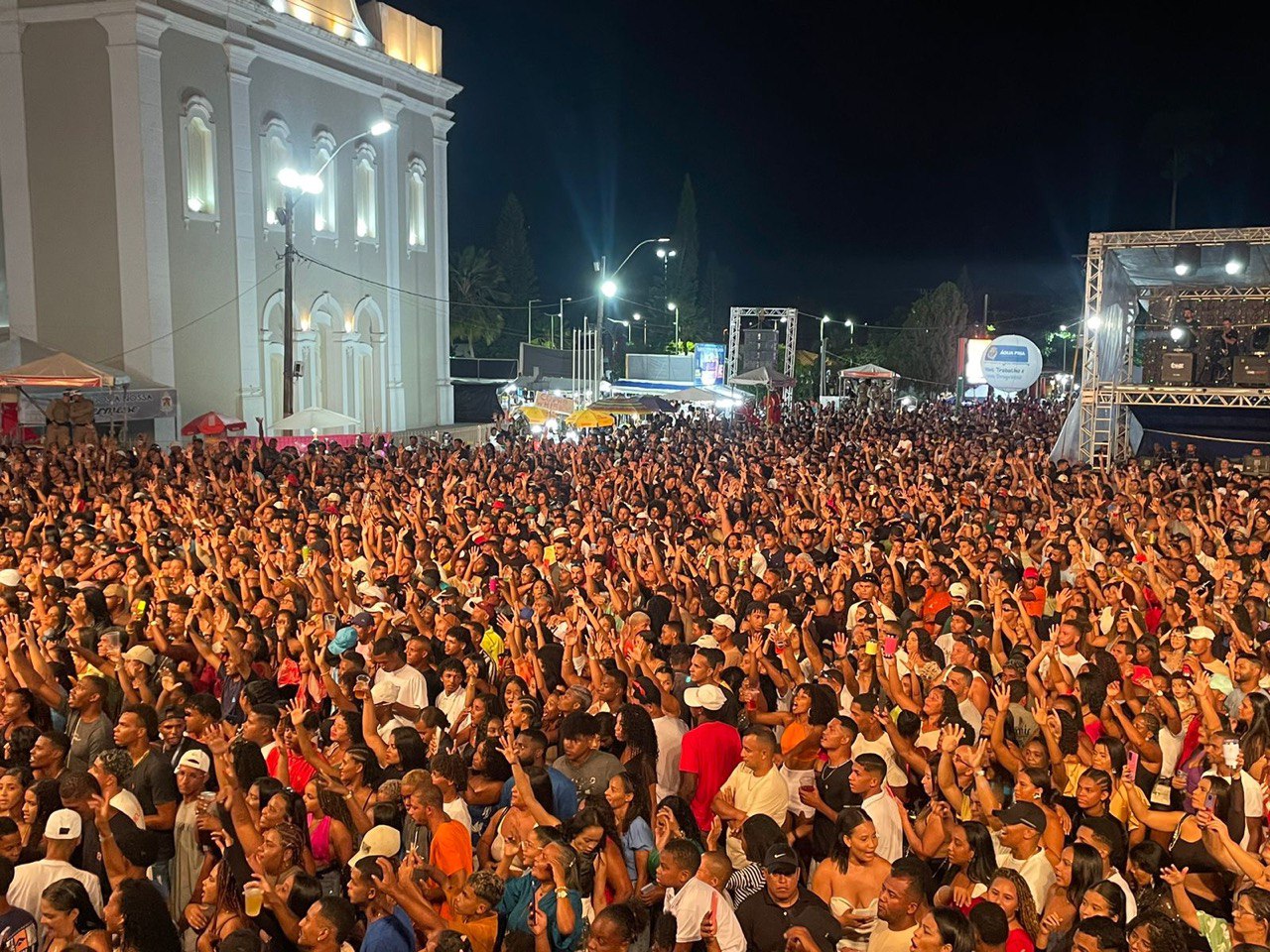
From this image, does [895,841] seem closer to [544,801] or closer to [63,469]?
[544,801]

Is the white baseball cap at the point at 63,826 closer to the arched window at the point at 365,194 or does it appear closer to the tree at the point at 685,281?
the arched window at the point at 365,194

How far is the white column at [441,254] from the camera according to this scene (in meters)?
36.4

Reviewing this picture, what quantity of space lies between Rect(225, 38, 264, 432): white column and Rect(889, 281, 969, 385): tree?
4739cm

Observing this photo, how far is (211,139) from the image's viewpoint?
27875 mm

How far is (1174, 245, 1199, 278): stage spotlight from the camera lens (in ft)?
60.6

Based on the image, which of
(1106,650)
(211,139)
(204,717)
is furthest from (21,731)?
(211,139)

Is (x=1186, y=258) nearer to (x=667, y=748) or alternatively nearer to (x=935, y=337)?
(x=667, y=748)

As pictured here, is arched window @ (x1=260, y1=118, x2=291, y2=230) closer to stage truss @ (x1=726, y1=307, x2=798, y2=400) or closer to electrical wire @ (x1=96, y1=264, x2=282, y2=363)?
electrical wire @ (x1=96, y1=264, x2=282, y2=363)

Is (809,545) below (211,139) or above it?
below

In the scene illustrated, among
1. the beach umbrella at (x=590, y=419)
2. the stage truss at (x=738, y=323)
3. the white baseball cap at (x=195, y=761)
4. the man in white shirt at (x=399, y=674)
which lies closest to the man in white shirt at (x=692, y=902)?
the white baseball cap at (x=195, y=761)

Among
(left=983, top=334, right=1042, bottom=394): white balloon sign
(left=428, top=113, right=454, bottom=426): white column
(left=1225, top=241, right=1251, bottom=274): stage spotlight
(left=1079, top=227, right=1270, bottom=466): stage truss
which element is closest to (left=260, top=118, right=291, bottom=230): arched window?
(left=428, top=113, right=454, bottom=426): white column

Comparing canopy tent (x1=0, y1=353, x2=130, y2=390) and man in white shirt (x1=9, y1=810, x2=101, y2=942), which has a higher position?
canopy tent (x1=0, y1=353, x2=130, y2=390)

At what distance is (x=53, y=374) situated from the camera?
2059 cm

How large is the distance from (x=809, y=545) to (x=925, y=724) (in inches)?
201
